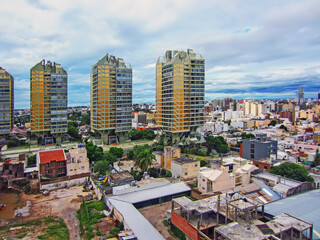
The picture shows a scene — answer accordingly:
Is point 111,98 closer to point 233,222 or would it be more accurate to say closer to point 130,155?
point 130,155

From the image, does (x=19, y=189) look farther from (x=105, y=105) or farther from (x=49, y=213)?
(x=105, y=105)

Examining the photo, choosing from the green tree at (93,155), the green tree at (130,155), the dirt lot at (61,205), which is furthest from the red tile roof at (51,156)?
the green tree at (130,155)

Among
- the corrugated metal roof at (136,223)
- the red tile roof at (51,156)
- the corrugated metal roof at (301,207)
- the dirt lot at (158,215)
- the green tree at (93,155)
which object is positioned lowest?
the dirt lot at (158,215)

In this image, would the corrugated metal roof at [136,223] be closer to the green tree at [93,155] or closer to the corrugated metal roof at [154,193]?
the corrugated metal roof at [154,193]

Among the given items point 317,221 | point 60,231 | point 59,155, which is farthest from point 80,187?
point 317,221

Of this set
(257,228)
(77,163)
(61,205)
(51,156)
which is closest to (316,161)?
(257,228)

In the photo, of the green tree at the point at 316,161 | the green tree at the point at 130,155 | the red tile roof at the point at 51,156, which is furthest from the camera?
the green tree at the point at 130,155

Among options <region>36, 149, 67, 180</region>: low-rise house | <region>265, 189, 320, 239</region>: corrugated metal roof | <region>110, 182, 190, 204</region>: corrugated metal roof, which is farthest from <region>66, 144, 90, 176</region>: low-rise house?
<region>265, 189, 320, 239</region>: corrugated metal roof

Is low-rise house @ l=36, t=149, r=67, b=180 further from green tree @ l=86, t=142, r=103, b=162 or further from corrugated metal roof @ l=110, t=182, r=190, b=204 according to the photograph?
corrugated metal roof @ l=110, t=182, r=190, b=204

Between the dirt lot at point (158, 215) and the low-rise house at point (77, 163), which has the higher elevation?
the low-rise house at point (77, 163)
